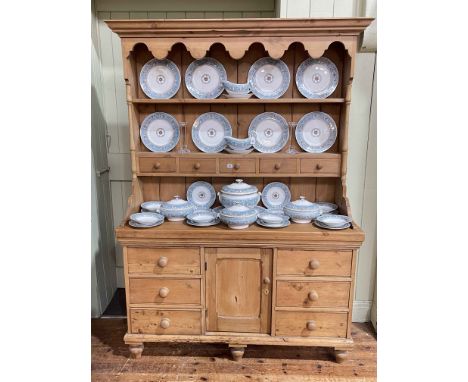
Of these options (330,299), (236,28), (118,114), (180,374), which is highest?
(236,28)

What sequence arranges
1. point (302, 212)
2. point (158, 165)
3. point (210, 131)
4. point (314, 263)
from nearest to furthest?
point (314, 263) → point (302, 212) → point (158, 165) → point (210, 131)

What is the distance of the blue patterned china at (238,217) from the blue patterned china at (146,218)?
34 cm

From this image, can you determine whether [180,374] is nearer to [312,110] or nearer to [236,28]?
[312,110]

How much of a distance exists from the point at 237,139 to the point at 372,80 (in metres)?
0.88

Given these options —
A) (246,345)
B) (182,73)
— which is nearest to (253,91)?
(182,73)

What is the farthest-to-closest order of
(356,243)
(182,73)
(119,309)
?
(119,309)
(182,73)
(356,243)

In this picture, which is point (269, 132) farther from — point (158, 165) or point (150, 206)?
point (150, 206)

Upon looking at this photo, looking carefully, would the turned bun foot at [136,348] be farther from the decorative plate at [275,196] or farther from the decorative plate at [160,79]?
the decorative plate at [160,79]

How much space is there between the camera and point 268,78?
1.96 metres

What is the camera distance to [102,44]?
2.18 metres

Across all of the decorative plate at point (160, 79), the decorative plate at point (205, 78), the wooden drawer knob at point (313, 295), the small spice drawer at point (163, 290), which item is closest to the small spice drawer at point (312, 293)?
the wooden drawer knob at point (313, 295)

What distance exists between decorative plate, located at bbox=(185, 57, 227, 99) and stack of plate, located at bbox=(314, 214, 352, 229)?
903 mm

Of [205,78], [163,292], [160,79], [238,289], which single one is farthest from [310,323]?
[160,79]

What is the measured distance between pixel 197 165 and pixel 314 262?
811mm
